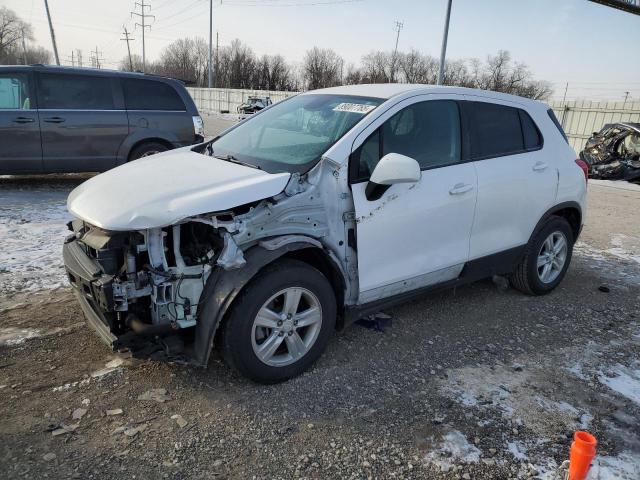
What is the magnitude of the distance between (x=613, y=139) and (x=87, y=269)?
1586 cm

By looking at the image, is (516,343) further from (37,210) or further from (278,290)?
(37,210)

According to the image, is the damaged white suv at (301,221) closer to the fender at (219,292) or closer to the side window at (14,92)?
the fender at (219,292)

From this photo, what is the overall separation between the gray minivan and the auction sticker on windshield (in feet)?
17.8

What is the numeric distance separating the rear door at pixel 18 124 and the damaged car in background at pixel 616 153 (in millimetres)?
14370

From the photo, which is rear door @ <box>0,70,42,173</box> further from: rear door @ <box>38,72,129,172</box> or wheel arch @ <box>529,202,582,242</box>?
wheel arch @ <box>529,202,582,242</box>

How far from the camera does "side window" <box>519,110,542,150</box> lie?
14.5 ft

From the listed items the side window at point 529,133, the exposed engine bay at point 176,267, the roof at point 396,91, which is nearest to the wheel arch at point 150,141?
the roof at point 396,91

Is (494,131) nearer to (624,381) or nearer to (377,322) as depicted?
(377,322)

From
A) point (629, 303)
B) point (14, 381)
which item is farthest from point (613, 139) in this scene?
point (14, 381)

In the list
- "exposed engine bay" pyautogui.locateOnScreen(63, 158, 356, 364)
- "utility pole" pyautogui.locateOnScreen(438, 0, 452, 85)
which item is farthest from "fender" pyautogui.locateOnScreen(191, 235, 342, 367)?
"utility pole" pyautogui.locateOnScreen(438, 0, 452, 85)

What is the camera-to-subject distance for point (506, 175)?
162 inches

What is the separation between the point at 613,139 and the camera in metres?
14.8

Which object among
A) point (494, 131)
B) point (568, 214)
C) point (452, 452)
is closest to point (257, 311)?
point (452, 452)

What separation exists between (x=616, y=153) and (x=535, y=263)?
1224 centimetres
